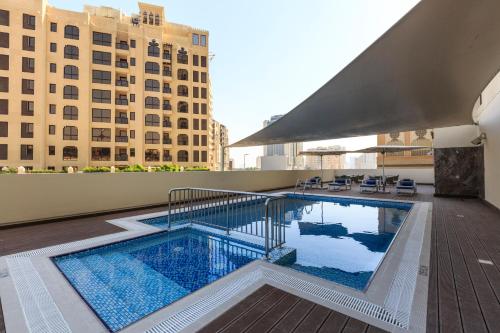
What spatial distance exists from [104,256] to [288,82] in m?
15.5

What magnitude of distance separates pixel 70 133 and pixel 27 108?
160 inches

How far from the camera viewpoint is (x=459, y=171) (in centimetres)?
1031

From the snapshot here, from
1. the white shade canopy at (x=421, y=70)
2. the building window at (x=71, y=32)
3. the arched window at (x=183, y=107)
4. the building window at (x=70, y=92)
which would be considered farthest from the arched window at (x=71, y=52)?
the white shade canopy at (x=421, y=70)

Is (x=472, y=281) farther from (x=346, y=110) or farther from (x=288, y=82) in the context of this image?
(x=288, y=82)

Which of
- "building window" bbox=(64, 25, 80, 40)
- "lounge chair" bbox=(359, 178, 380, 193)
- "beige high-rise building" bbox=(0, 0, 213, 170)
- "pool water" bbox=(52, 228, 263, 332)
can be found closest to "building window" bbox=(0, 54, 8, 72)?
"beige high-rise building" bbox=(0, 0, 213, 170)

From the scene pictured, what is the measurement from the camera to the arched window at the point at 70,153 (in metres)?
25.3

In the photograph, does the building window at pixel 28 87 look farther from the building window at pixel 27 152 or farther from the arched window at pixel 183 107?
the arched window at pixel 183 107

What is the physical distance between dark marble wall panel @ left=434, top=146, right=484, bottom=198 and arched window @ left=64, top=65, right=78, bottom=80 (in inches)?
1301

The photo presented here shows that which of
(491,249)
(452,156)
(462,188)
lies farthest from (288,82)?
(491,249)

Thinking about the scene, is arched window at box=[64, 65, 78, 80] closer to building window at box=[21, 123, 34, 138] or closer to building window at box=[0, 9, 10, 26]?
building window at box=[0, 9, 10, 26]

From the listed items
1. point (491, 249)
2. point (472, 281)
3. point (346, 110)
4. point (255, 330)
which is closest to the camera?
point (255, 330)

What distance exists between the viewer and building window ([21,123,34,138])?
23.2 metres

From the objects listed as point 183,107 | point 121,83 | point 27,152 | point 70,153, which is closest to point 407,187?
point 183,107

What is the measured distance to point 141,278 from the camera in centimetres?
353
